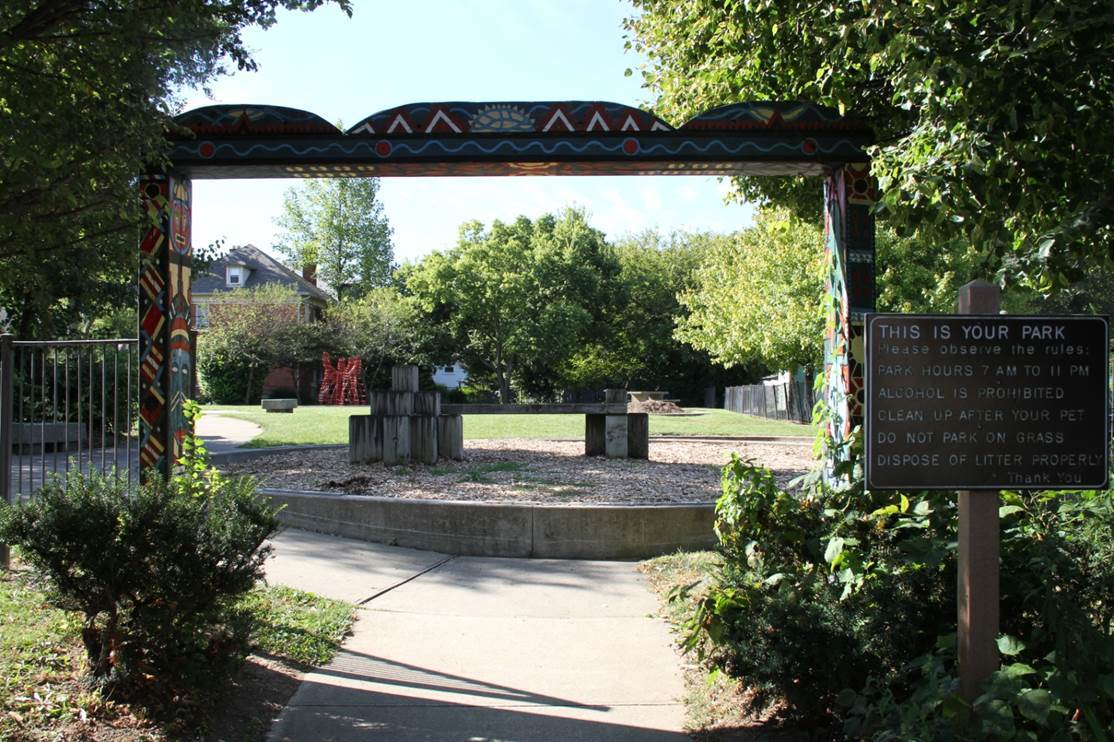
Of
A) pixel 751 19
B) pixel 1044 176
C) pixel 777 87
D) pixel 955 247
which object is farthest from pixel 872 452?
pixel 955 247

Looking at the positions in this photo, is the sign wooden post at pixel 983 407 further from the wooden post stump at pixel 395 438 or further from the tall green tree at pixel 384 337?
the tall green tree at pixel 384 337

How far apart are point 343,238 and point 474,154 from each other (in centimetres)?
6344

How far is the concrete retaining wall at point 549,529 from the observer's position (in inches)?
344

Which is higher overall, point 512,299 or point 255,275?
point 255,275

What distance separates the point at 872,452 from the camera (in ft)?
11.5

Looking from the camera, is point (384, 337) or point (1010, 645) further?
point (384, 337)

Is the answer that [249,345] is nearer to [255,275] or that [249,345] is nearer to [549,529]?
[255,275]

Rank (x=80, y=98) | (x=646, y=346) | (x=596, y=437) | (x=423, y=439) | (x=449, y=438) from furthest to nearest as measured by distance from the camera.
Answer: (x=646, y=346) → (x=596, y=437) → (x=449, y=438) → (x=423, y=439) → (x=80, y=98)

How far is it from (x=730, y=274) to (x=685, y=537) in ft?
84.7

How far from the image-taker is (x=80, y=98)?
502 centimetres

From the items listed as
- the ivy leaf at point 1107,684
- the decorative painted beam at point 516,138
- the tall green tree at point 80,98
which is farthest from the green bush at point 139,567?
the ivy leaf at point 1107,684

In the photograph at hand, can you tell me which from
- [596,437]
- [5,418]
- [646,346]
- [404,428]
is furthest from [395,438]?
[646,346]

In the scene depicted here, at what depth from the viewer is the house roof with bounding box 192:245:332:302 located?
6056 centimetres

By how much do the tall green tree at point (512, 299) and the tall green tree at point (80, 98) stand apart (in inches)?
1578
